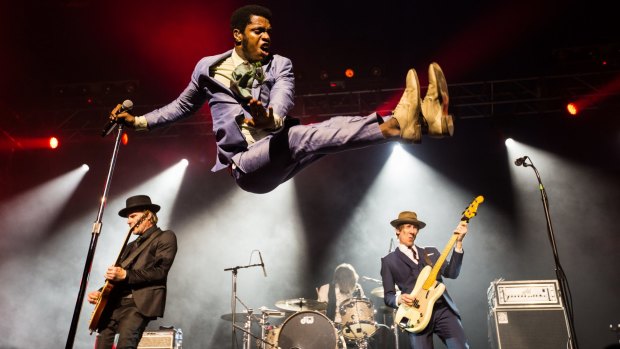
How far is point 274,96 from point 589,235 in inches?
336

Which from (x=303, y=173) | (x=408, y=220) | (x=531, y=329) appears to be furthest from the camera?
(x=303, y=173)

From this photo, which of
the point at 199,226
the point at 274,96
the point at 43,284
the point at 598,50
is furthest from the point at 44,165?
the point at 598,50

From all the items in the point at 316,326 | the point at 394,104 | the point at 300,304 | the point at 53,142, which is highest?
the point at 394,104

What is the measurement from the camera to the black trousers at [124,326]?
4539 mm

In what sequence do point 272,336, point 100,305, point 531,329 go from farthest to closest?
point 272,336
point 531,329
point 100,305

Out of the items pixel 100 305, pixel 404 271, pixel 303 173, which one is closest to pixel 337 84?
pixel 303 173

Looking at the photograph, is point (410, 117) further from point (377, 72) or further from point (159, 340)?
point (377, 72)

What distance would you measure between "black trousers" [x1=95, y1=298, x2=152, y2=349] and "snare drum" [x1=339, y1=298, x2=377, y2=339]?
384 centimetres

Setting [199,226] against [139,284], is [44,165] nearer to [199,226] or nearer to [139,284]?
[199,226]

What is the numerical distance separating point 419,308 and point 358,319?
2859mm

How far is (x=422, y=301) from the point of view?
511cm

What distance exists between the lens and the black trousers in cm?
454

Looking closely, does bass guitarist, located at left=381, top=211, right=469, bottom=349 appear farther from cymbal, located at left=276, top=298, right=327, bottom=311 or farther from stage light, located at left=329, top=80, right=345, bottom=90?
stage light, located at left=329, top=80, right=345, bottom=90

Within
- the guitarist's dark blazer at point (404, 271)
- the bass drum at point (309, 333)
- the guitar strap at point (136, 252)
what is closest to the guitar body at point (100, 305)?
the guitar strap at point (136, 252)
